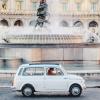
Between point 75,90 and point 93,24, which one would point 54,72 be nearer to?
point 75,90

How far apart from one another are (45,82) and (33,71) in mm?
641

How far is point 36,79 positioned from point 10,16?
71888 mm

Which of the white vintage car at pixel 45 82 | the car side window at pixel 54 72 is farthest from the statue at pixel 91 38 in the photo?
the white vintage car at pixel 45 82

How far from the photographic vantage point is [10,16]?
3531 inches

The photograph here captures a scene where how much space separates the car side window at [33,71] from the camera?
1850 cm

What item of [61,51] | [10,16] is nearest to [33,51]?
[61,51]

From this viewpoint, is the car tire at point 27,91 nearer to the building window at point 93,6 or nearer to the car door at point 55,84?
the car door at point 55,84

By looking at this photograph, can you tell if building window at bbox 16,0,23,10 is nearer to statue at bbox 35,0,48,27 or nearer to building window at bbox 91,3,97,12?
building window at bbox 91,3,97,12

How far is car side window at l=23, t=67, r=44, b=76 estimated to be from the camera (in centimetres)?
1850

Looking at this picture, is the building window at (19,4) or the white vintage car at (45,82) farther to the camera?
the building window at (19,4)

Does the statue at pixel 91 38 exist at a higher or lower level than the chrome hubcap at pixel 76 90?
higher

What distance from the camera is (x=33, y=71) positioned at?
733 inches

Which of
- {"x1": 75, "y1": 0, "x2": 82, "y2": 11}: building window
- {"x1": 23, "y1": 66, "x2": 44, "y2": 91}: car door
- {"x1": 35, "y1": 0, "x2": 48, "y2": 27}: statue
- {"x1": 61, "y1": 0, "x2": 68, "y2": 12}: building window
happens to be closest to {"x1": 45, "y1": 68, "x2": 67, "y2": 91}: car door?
{"x1": 23, "y1": 66, "x2": 44, "y2": 91}: car door

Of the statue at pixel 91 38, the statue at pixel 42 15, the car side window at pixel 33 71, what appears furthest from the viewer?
the statue at pixel 91 38
